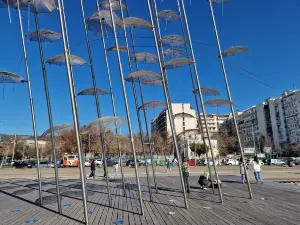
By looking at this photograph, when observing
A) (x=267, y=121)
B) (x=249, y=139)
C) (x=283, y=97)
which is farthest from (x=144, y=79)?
(x=249, y=139)

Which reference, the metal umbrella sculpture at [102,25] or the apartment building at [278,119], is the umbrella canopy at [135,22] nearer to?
the metal umbrella sculpture at [102,25]

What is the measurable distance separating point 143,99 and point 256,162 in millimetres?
9588

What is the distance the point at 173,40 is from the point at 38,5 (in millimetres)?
6181

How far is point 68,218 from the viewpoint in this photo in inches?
358

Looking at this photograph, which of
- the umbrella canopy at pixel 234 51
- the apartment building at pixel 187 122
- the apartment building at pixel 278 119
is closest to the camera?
the umbrella canopy at pixel 234 51

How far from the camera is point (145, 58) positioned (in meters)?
13.3

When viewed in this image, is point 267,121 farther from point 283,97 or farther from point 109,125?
point 109,125

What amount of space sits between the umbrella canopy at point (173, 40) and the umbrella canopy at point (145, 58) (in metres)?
1.00

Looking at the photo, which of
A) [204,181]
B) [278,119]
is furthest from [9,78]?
[278,119]

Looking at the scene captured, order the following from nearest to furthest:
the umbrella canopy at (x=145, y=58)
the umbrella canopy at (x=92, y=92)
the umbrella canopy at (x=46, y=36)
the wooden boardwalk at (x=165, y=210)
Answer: the wooden boardwalk at (x=165, y=210) < the umbrella canopy at (x=46, y=36) < the umbrella canopy at (x=145, y=58) < the umbrella canopy at (x=92, y=92)

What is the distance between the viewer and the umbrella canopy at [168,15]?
13.9 meters

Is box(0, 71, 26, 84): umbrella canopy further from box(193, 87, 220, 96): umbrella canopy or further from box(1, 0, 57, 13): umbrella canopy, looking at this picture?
box(193, 87, 220, 96): umbrella canopy

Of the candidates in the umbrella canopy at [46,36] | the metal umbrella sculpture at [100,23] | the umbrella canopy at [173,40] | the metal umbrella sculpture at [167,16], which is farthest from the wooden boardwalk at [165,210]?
the metal umbrella sculpture at [167,16]

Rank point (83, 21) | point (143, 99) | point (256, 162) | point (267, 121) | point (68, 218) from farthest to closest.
→ point (267, 121) < point (256, 162) < point (143, 99) < point (83, 21) < point (68, 218)
